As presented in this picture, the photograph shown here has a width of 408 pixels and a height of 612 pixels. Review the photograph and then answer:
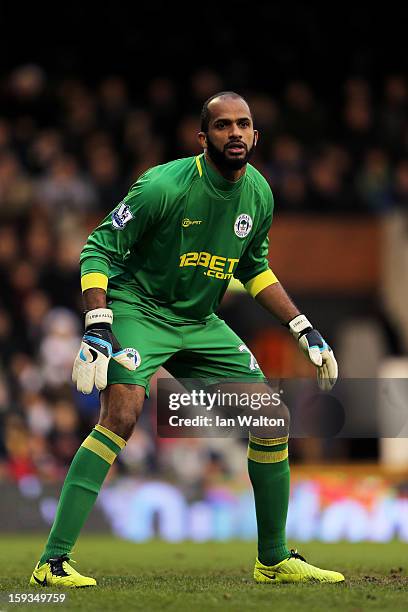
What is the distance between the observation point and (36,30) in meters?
18.8

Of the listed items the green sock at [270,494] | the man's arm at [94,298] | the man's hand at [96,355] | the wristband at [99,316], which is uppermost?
the man's arm at [94,298]

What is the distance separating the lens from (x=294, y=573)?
20.4ft

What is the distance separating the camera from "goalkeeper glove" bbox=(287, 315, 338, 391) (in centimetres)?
634

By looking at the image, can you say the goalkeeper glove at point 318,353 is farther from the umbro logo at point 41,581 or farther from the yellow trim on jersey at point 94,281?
the umbro logo at point 41,581

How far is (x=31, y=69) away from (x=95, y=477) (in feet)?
40.7

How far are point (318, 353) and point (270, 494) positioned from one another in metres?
0.71

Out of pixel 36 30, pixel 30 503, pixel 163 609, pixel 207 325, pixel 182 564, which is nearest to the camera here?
pixel 163 609

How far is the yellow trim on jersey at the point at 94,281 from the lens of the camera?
6004 millimetres

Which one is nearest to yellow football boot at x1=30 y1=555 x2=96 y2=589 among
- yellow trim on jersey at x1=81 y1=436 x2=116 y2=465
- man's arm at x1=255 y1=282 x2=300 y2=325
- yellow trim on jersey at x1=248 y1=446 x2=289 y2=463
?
yellow trim on jersey at x1=81 y1=436 x2=116 y2=465

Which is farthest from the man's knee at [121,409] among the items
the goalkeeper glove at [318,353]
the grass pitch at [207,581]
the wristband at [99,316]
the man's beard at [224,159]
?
the man's beard at [224,159]

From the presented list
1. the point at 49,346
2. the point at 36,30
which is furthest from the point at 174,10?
the point at 49,346

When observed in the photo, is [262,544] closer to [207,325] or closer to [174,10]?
[207,325]

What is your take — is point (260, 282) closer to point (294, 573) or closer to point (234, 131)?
point (234, 131)

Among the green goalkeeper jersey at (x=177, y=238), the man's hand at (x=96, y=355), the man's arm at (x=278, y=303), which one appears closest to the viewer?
the man's hand at (x=96, y=355)
